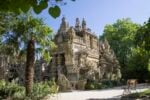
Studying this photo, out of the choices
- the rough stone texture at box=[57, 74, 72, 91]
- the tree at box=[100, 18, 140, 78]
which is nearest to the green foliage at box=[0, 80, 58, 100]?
the rough stone texture at box=[57, 74, 72, 91]

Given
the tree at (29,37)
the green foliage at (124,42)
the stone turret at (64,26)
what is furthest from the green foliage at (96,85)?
the tree at (29,37)

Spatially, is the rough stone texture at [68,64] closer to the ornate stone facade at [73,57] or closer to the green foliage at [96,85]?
the ornate stone facade at [73,57]

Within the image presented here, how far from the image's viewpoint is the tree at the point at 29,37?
844 inches

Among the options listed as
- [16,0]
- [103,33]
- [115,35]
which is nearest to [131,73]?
[115,35]

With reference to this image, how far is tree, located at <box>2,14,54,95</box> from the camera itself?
21.4 metres

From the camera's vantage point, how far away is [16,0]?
10.5 ft

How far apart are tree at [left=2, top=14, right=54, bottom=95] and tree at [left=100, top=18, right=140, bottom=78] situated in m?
48.7

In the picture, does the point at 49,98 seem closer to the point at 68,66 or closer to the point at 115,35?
the point at 68,66

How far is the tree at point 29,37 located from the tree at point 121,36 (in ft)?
160

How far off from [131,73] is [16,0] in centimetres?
5499

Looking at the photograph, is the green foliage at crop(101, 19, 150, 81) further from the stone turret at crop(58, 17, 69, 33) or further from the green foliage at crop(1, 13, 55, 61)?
the green foliage at crop(1, 13, 55, 61)

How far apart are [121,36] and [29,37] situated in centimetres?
5567

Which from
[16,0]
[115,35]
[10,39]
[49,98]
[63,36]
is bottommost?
[49,98]

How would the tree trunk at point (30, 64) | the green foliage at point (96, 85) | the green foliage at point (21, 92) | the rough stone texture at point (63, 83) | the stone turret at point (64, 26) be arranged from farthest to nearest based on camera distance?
the stone turret at point (64, 26)
the green foliage at point (96, 85)
the rough stone texture at point (63, 83)
the tree trunk at point (30, 64)
the green foliage at point (21, 92)
